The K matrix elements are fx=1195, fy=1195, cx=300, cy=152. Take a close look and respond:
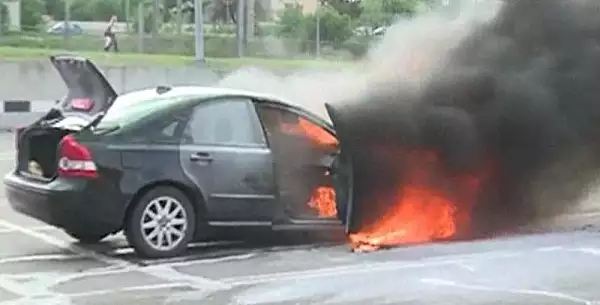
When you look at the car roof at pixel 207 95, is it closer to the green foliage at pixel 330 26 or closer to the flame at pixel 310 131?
the flame at pixel 310 131

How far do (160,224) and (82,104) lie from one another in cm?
169

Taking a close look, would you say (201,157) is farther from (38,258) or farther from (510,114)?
(510,114)

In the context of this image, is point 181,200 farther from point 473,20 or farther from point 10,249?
point 473,20

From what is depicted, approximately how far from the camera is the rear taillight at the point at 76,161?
9.64 meters

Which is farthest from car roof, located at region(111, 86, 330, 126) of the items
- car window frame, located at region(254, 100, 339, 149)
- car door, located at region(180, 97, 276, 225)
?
car door, located at region(180, 97, 276, 225)

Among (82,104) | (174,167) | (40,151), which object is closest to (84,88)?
(82,104)

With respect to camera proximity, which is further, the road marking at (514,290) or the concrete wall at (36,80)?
the concrete wall at (36,80)

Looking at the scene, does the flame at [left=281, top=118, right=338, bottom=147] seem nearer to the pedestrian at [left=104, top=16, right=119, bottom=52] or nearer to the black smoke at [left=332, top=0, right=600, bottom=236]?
the black smoke at [left=332, top=0, right=600, bottom=236]

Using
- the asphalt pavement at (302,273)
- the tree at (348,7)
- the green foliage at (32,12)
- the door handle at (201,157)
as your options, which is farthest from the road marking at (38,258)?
the green foliage at (32,12)

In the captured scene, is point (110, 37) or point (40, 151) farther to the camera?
point (110, 37)

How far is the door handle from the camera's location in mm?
10023

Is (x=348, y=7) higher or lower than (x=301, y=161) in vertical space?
higher

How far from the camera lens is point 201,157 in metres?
10.0

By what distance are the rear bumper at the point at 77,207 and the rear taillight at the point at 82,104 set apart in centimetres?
118
